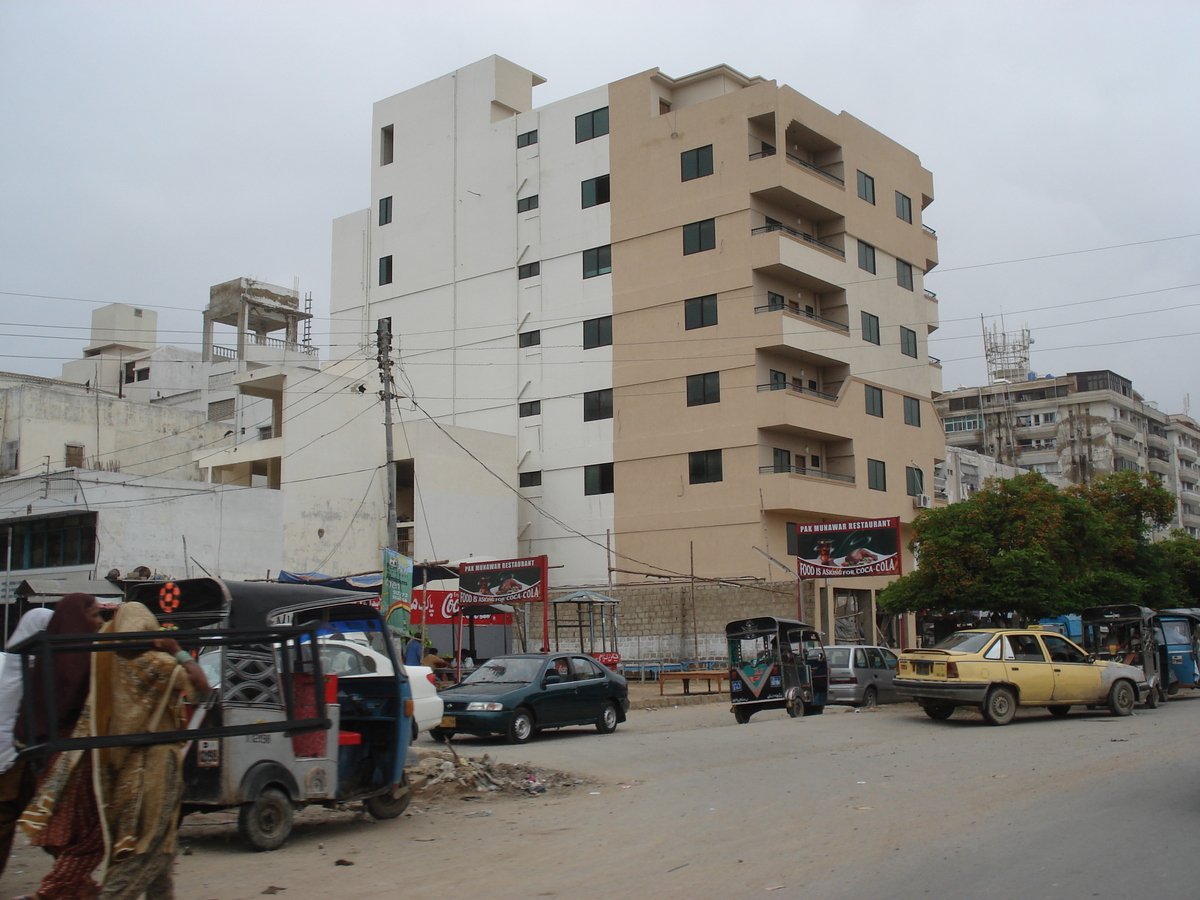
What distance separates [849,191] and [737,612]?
19.1m

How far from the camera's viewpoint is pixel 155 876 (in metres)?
5.91

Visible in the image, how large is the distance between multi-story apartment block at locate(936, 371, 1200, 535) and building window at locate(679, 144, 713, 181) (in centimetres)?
4754

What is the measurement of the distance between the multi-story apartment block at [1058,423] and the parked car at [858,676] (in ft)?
209

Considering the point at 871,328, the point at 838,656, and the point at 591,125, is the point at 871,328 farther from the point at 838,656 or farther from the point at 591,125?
the point at 838,656

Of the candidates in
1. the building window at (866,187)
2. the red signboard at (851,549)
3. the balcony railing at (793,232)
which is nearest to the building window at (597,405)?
the balcony railing at (793,232)

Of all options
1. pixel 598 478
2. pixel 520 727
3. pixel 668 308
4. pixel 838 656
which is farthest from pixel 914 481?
pixel 520 727

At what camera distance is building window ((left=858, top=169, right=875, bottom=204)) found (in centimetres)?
4791

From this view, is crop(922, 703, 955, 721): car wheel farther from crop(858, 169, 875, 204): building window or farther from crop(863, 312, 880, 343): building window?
crop(858, 169, 875, 204): building window

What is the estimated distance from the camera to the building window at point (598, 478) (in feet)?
152

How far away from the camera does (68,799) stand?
608 centimetres

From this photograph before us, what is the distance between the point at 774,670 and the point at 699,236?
2636 centimetres

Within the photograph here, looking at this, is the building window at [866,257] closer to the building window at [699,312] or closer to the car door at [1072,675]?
the building window at [699,312]

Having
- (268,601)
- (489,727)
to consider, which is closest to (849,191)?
(489,727)

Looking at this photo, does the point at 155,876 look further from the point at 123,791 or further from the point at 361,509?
the point at 361,509
